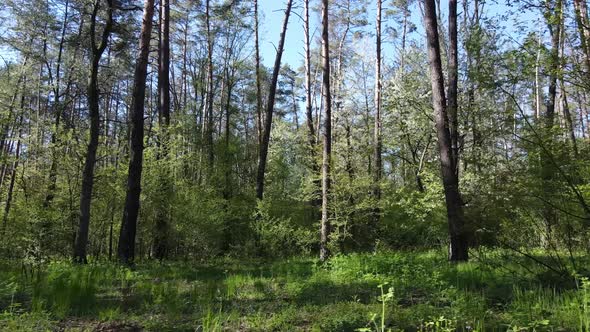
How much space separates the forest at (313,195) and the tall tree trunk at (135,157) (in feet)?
0.16

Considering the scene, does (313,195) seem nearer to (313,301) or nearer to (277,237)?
(277,237)

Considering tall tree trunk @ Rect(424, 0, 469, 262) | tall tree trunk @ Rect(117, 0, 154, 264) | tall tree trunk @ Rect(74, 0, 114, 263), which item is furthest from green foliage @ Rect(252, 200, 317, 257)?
tall tree trunk @ Rect(424, 0, 469, 262)

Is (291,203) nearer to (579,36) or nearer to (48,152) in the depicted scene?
(48,152)

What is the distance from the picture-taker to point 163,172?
1248cm

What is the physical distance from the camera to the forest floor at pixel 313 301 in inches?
150

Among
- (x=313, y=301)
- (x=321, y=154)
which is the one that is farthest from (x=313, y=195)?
(x=313, y=301)

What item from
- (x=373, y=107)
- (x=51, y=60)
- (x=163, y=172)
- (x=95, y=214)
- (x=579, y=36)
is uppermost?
(x=51, y=60)

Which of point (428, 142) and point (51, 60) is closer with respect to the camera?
point (428, 142)

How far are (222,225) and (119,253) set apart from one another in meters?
4.63

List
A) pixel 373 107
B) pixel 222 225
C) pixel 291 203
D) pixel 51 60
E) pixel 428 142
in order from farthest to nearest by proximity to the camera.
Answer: pixel 373 107
pixel 51 60
pixel 291 203
pixel 428 142
pixel 222 225

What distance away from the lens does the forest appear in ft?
15.8

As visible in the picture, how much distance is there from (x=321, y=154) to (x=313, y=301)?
8.49 m

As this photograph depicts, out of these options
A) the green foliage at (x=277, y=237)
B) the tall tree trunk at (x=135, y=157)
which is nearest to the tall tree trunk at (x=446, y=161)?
the green foliage at (x=277, y=237)

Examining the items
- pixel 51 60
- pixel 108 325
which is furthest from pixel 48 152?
pixel 108 325
